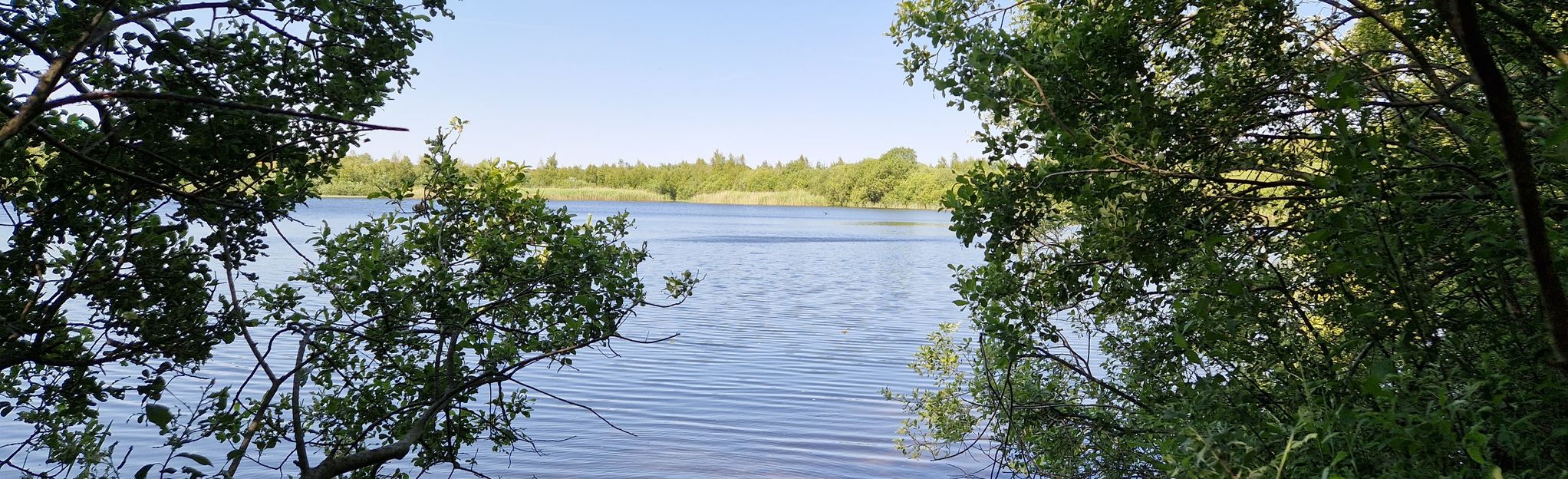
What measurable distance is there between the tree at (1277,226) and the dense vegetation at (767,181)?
277 ft

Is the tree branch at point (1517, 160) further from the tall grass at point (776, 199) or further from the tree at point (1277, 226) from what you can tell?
the tall grass at point (776, 199)

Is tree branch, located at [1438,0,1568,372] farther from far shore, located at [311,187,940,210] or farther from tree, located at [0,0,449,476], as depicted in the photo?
far shore, located at [311,187,940,210]

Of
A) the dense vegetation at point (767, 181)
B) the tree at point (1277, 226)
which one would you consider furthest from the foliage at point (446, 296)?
the dense vegetation at point (767, 181)

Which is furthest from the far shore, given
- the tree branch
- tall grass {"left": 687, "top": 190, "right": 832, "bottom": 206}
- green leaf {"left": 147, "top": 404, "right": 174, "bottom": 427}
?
green leaf {"left": 147, "top": 404, "right": 174, "bottom": 427}

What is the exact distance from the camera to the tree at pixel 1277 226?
2.63 m

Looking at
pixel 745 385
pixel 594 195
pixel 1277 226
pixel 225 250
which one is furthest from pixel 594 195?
pixel 225 250

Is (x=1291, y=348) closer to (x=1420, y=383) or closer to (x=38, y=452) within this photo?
(x=1420, y=383)

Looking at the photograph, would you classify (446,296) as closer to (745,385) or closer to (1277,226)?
(1277,226)

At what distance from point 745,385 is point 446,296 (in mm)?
9277

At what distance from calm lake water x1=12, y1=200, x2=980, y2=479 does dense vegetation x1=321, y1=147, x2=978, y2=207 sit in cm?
6679

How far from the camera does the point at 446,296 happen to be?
195 inches

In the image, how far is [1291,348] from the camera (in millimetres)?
3818

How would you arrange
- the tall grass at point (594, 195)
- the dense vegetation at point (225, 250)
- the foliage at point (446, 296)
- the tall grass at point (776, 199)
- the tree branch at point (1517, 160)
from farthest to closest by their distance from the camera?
the tall grass at point (776, 199)
the tall grass at point (594, 195)
the foliage at point (446, 296)
the dense vegetation at point (225, 250)
the tree branch at point (1517, 160)

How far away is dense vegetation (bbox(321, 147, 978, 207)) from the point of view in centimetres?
11212
